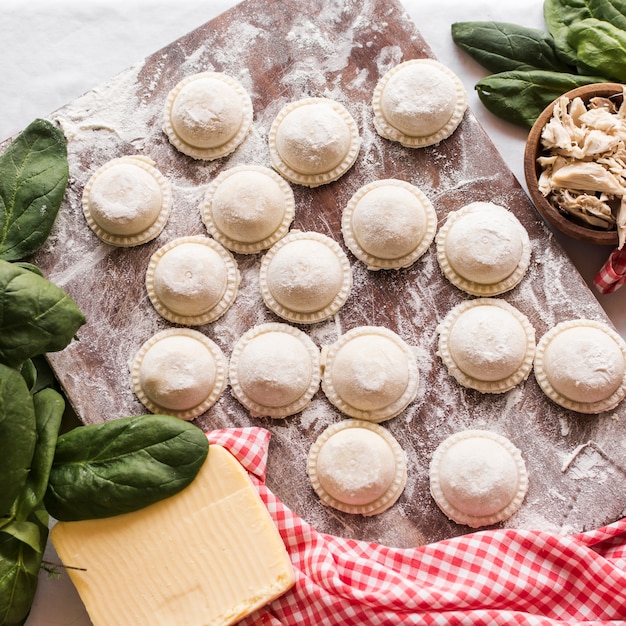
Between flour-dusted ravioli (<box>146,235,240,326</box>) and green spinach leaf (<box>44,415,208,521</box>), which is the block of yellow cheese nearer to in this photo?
green spinach leaf (<box>44,415,208,521</box>)

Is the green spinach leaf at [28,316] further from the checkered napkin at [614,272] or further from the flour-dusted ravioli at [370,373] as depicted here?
the checkered napkin at [614,272]

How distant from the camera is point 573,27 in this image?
214 centimetres

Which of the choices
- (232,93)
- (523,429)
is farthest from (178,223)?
(523,429)

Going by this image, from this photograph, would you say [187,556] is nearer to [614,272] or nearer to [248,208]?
[248,208]

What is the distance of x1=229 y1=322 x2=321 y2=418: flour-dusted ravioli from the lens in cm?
197

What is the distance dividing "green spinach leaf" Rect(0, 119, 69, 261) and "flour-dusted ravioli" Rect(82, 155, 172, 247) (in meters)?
0.10

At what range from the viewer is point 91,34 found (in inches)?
94.0

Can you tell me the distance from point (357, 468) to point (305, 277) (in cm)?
55

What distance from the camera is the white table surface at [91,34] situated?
234cm

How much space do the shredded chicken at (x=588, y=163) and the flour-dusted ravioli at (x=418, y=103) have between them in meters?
0.28

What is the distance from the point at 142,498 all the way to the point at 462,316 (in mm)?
1002

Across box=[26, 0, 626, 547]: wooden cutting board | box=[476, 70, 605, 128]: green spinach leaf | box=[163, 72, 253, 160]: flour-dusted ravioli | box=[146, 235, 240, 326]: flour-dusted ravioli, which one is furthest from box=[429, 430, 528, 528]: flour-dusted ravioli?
box=[163, 72, 253, 160]: flour-dusted ravioli

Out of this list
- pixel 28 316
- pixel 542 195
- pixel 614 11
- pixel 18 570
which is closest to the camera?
pixel 28 316

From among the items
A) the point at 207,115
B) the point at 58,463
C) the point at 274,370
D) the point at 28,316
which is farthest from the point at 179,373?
the point at 207,115
